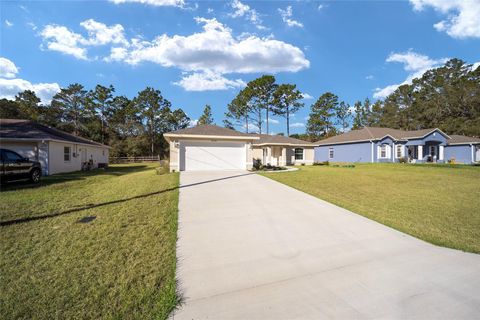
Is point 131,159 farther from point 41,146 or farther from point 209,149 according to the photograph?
point 209,149

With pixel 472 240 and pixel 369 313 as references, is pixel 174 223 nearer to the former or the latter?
pixel 369 313

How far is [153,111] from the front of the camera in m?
50.2

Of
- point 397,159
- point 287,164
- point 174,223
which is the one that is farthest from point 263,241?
point 397,159

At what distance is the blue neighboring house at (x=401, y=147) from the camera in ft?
89.5

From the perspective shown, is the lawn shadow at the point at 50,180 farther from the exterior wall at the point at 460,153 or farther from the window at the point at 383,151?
the exterior wall at the point at 460,153

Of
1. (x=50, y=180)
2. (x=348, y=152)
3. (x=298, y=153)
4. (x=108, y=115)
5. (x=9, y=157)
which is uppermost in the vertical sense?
(x=108, y=115)

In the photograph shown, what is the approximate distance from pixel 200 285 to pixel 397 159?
30.2 meters

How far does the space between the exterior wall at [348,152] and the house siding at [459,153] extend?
41.8ft

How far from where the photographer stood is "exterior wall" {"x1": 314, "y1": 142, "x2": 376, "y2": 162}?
27.8m

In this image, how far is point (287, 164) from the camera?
89.8ft

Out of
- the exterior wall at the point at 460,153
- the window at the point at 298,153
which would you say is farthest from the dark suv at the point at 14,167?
the exterior wall at the point at 460,153

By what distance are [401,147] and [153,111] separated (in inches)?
1710

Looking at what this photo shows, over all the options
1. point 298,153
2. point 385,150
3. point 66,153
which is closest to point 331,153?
point 385,150

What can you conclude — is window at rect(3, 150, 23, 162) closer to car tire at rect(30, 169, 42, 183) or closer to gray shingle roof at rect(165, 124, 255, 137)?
car tire at rect(30, 169, 42, 183)
